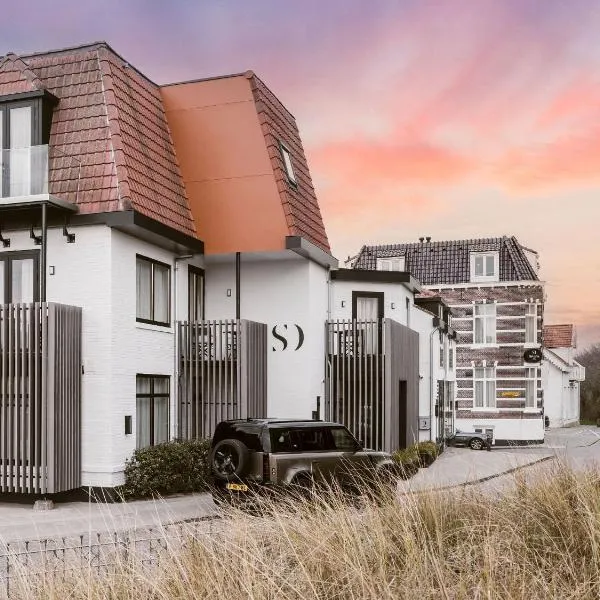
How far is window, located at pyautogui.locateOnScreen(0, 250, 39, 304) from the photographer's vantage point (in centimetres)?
1717

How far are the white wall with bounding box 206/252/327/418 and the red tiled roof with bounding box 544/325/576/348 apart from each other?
52233 mm

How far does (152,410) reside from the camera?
60.2 feet

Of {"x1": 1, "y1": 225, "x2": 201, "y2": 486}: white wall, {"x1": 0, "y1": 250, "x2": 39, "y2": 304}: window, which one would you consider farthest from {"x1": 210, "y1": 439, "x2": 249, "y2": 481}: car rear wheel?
{"x1": 0, "y1": 250, "x2": 39, "y2": 304}: window

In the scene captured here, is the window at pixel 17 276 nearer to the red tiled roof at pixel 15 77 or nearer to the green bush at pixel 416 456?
the red tiled roof at pixel 15 77

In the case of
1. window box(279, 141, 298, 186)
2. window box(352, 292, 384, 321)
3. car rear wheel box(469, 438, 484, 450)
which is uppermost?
window box(279, 141, 298, 186)

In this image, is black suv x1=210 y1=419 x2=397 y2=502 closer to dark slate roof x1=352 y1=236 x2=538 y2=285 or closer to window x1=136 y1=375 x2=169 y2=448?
window x1=136 y1=375 x2=169 y2=448

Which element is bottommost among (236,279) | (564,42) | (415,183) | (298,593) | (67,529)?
(67,529)

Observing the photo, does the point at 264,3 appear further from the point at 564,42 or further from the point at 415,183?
the point at 415,183

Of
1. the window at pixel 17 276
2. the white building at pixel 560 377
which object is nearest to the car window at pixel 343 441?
the window at pixel 17 276

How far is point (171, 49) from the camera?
18.0m

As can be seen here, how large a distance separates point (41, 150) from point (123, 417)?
18.7 ft

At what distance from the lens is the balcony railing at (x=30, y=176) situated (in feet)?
55.0

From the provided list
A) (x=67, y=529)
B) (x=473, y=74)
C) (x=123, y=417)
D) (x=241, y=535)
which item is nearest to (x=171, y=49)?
(x=473, y=74)

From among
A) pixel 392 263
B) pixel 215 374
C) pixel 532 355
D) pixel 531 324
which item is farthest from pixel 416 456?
pixel 392 263
